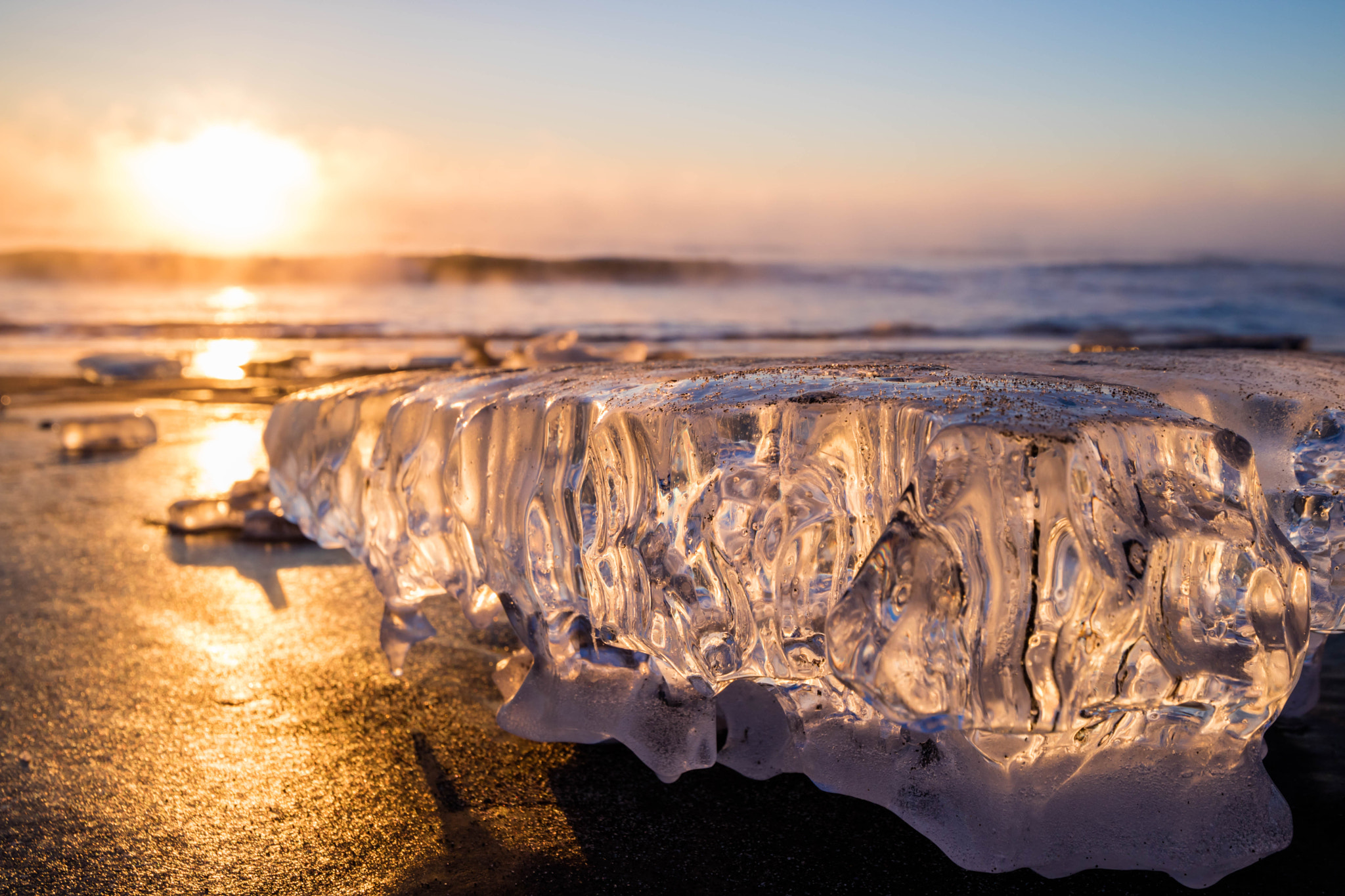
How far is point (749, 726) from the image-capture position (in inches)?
55.2

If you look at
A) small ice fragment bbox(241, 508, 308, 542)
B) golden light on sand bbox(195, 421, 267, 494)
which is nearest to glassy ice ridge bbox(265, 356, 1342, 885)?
small ice fragment bbox(241, 508, 308, 542)

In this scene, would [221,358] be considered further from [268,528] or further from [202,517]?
[268,528]

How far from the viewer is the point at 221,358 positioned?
34.7 feet

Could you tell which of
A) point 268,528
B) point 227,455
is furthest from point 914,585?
point 227,455

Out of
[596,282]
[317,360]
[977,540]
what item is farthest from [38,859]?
[596,282]

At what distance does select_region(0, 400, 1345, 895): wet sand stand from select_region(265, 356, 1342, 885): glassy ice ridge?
3.6 inches

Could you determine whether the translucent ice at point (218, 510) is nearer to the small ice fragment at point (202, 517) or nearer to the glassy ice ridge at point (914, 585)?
the small ice fragment at point (202, 517)

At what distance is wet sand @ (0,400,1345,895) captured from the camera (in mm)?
1196

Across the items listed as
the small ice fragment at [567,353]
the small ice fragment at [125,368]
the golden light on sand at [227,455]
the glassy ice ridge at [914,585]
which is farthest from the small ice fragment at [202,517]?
the small ice fragment at [125,368]

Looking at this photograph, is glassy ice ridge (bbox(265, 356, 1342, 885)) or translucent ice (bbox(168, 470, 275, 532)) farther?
translucent ice (bbox(168, 470, 275, 532))

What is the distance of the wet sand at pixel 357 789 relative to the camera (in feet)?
3.92

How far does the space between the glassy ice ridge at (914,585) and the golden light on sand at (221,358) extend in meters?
7.53

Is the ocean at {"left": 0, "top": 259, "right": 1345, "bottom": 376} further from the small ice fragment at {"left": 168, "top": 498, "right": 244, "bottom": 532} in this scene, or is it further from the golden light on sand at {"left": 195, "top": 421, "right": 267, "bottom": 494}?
the small ice fragment at {"left": 168, "top": 498, "right": 244, "bottom": 532}

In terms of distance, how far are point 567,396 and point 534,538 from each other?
0.70 ft
